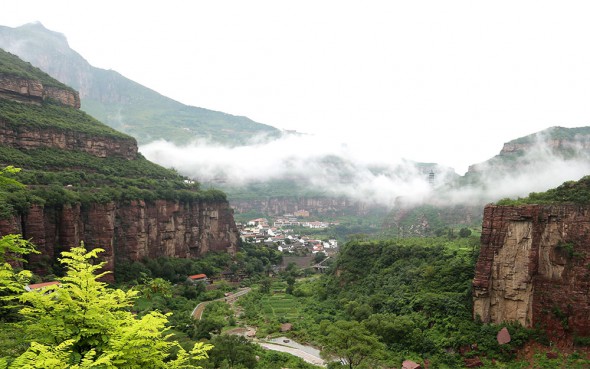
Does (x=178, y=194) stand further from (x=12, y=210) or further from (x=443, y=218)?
(x=443, y=218)

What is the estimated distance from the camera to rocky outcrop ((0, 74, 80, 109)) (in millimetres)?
66875

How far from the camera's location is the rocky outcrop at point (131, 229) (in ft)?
160

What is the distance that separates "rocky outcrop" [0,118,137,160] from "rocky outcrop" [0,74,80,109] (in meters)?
9.91

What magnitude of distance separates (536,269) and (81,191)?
58227mm

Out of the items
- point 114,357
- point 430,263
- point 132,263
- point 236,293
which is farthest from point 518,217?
point 132,263

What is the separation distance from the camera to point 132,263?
67125 mm

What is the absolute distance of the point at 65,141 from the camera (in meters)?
68.9

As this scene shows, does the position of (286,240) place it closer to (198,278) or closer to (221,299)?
(198,278)

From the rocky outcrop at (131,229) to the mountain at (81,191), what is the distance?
0.13 metres

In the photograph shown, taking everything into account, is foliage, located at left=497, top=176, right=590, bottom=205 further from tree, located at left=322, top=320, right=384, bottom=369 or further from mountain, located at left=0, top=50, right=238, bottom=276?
mountain, located at left=0, top=50, right=238, bottom=276

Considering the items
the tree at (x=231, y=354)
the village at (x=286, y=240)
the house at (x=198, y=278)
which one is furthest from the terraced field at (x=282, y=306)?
the village at (x=286, y=240)

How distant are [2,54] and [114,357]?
91481mm

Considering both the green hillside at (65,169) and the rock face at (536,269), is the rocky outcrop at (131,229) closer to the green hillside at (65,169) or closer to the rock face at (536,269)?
the green hillside at (65,169)

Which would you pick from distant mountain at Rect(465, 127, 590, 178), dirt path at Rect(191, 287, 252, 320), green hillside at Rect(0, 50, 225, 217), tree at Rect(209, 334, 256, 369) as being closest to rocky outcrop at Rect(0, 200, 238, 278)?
green hillside at Rect(0, 50, 225, 217)
